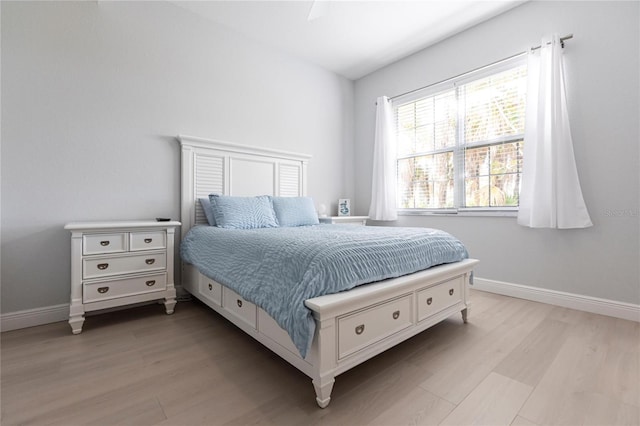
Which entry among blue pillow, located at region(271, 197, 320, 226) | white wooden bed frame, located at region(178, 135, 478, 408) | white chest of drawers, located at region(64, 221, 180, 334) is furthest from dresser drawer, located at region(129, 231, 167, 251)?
blue pillow, located at region(271, 197, 320, 226)

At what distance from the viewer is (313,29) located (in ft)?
10.4

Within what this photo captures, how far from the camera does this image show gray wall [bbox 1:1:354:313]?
2.12 meters

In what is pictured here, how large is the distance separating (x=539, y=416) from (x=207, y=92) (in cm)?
340

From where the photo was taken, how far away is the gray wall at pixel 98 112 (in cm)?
212

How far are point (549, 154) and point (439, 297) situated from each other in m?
1.67

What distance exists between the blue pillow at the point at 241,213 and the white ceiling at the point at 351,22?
67.2 inches

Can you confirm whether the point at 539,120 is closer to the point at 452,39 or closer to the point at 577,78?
the point at 577,78

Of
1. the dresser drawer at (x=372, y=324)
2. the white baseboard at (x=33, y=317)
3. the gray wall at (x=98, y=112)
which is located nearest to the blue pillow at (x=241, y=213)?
the gray wall at (x=98, y=112)

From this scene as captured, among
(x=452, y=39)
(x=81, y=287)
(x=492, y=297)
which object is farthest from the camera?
(x=452, y=39)

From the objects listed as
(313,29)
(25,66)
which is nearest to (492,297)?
(313,29)

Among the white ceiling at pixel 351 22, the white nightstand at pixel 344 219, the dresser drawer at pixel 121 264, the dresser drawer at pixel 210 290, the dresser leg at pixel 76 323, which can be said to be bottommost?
the dresser leg at pixel 76 323

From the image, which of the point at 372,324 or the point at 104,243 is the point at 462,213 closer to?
the point at 372,324

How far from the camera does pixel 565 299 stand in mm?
2486

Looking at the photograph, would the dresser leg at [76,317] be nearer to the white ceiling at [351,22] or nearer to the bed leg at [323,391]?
the bed leg at [323,391]
